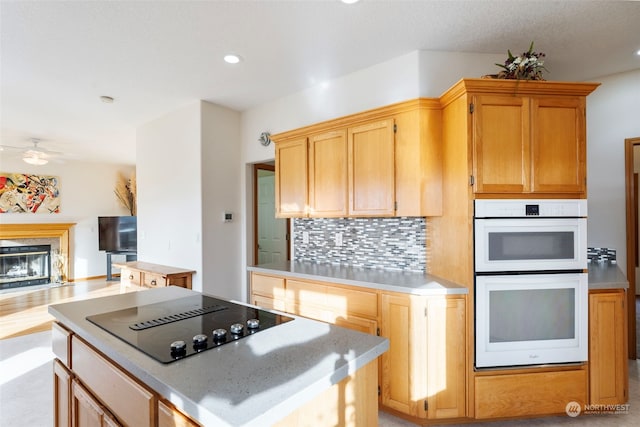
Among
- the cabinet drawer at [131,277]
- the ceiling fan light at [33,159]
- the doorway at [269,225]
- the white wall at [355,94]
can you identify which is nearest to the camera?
the white wall at [355,94]

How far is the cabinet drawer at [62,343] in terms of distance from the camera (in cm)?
150

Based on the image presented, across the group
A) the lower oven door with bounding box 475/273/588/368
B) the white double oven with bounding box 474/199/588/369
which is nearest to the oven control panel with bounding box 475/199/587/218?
the white double oven with bounding box 474/199/588/369

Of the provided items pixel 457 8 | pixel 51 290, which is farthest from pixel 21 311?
pixel 457 8

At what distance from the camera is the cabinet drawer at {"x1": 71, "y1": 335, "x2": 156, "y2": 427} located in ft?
3.26

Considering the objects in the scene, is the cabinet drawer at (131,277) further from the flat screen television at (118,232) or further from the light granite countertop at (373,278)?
the flat screen television at (118,232)

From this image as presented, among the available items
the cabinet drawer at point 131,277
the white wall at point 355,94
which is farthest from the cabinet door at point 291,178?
the cabinet drawer at point 131,277

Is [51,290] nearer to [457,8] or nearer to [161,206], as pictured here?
[161,206]

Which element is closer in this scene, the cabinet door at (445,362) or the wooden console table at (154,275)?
the cabinet door at (445,362)

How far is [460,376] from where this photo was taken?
2.05m

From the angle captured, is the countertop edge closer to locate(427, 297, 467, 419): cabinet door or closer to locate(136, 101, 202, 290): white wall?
locate(427, 297, 467, 419): cabinet door

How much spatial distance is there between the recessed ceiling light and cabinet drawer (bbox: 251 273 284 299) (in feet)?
6.42

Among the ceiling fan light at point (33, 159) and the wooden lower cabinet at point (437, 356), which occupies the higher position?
the ceiling fan light at point (33, 159)

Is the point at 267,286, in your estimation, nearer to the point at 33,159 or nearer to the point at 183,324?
the point at 183,324

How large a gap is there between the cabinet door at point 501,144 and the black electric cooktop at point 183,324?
1577 millimetres
